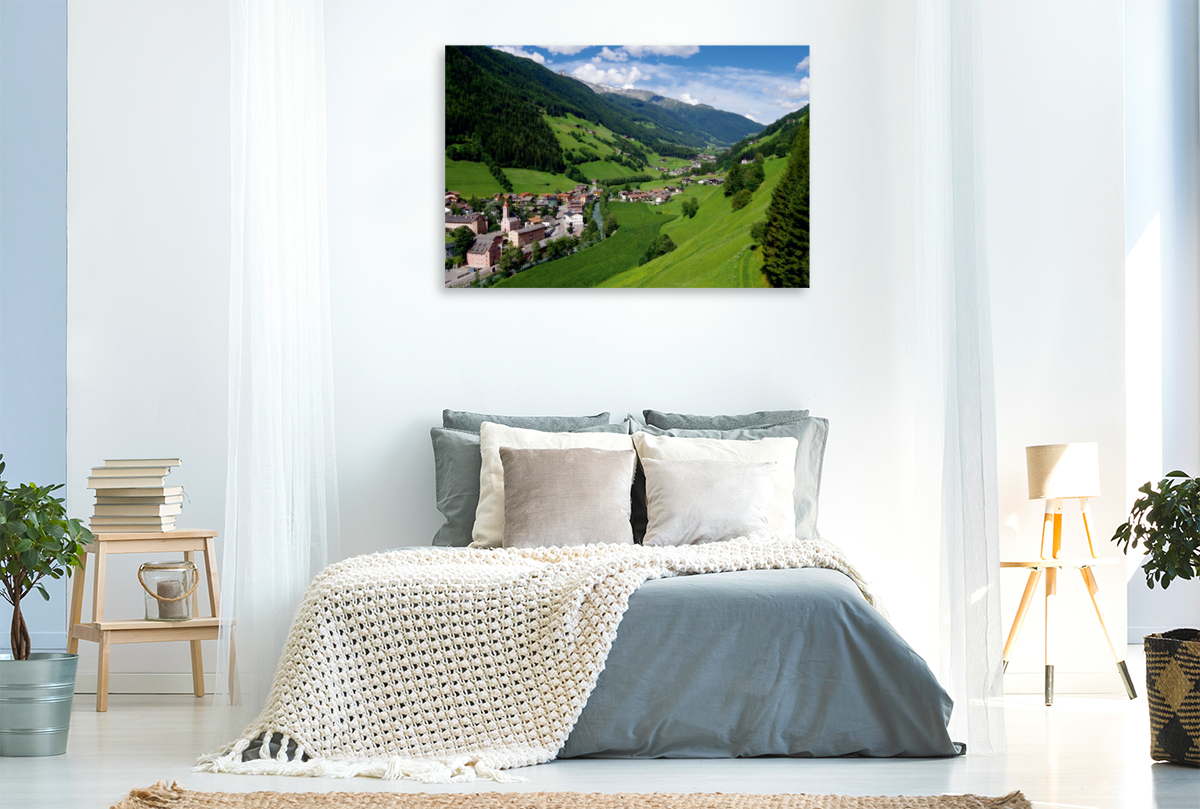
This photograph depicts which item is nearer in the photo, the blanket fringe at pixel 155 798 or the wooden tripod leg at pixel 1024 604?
the blanket fringe at pixel 155 798

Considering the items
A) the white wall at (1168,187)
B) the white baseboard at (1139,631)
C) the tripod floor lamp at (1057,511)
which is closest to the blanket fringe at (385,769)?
the tripod floor lamp at (1057,511)

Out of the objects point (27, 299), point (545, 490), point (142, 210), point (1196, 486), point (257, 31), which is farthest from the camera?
point (27, 299)

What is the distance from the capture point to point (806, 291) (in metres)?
4.12

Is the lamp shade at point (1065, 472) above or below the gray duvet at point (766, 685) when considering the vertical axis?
above

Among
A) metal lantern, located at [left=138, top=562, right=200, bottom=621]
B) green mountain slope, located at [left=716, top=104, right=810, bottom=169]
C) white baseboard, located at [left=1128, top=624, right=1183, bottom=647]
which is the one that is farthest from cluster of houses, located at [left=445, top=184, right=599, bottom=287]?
white baseboard, located at [left=1128, top=624, right=1183, bottom=647]

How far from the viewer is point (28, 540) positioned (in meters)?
2.86

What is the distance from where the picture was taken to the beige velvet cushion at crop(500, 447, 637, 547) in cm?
342

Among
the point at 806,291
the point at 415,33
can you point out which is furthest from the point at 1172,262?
the point at 415,33

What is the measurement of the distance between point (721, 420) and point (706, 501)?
588 millimetres

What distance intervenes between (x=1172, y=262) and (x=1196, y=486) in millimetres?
2364

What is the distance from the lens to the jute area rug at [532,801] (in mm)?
2291

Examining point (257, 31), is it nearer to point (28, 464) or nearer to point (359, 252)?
point (359, 252)

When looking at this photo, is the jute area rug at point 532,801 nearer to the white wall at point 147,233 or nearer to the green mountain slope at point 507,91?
the white wall at point 147,233

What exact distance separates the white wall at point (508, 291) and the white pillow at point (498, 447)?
0.34 metres
